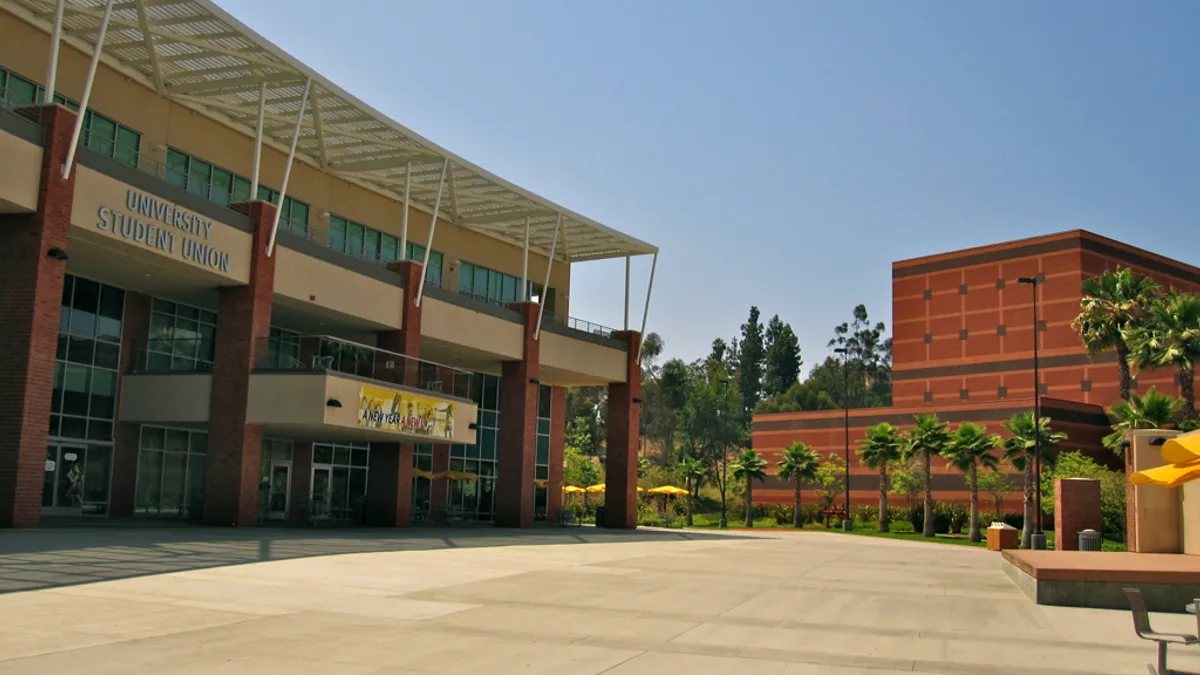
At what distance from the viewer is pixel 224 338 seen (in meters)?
32.3

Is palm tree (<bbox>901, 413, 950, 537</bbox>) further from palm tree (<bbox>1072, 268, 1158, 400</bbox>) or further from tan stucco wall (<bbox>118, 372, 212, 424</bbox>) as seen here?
tan stucco wall (<bbox>118, 372, 212, 424</bbox>)

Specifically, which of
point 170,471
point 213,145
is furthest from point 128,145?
point 170,471

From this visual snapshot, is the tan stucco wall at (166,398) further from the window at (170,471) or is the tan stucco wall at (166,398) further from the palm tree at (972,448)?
the palm tree at (972,448)

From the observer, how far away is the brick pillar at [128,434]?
3250 centimetres

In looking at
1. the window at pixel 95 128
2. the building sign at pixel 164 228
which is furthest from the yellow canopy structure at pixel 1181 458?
the window at pixel 95 128

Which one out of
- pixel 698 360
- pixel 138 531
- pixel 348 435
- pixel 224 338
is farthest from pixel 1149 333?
pixel 698 360

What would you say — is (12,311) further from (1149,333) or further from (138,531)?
(1149,333)

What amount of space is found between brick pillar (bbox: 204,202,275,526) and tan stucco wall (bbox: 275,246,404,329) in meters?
1.13

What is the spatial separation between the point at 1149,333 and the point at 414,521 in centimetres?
3878

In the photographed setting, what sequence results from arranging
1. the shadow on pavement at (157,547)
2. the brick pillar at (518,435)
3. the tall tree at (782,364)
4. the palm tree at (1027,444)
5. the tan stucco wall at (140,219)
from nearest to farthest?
the shadow on pavement at (157,547)
the tan stucco wall at (140,219)
the brick pillar at (518,435)
the palm tree at (1027,444)
the tall tree at (782,364)

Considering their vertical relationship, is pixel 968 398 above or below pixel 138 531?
above

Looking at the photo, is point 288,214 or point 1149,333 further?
point 1149,333

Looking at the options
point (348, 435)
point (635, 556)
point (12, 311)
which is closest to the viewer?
point (12, 311)

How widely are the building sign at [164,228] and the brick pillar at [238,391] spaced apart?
1.43 meters
